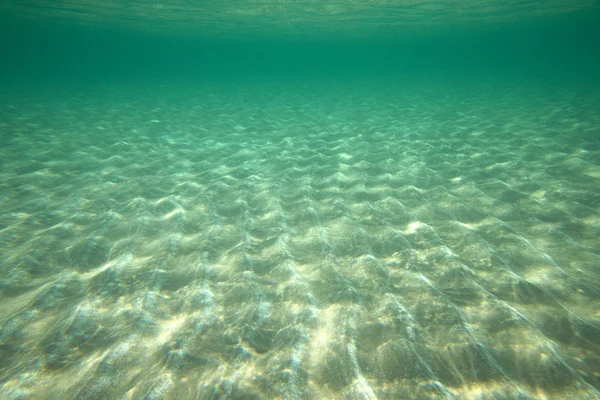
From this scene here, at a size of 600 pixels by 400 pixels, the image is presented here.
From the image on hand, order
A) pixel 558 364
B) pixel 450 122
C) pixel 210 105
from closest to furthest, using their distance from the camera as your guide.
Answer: pixel 558 364 → pixel 450 122 → pixel 210 105

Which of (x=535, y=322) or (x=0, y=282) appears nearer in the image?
(x=535, y=322)

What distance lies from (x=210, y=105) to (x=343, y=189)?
1512 cm

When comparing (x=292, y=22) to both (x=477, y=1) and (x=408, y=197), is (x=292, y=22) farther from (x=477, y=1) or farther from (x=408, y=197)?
(x=408, y=197)

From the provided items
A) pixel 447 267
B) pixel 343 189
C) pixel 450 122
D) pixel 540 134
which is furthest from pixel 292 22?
pixel 447 267

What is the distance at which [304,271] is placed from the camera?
156 inches

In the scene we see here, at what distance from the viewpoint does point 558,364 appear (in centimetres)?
250

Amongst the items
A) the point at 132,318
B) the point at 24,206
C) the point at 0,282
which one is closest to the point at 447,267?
the point at 132,318

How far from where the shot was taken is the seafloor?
256cm

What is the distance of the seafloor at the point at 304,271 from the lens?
2561 mm

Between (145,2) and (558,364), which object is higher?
(145,2)

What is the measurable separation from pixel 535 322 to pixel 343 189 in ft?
13.8

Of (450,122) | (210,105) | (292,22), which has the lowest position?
(210,105)

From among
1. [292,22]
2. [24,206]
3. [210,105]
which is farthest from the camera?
[292,22]

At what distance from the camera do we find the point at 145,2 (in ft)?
70.1
